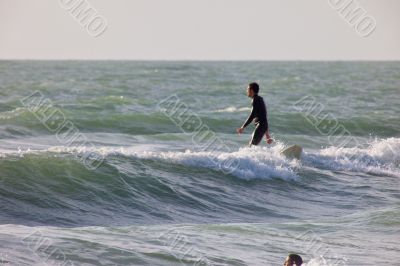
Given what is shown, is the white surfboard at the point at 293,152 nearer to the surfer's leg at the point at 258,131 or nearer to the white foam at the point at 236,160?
the white foam at the point at 236,160

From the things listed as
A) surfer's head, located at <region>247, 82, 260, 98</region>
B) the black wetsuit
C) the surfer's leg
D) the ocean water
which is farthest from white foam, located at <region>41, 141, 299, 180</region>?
surfer's head, located at <region>247, 82, 260, 98</region>

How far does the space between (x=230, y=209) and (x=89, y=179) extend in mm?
2392

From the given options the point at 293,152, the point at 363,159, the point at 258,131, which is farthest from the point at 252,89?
the point at 363,159

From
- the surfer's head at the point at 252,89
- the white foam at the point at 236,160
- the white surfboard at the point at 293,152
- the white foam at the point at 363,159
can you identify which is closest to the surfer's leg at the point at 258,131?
the surfer's head at the point at 252,89

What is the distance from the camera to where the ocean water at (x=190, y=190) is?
1091 centimetres

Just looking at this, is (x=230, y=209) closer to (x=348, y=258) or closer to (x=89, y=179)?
(x=89, y=179)

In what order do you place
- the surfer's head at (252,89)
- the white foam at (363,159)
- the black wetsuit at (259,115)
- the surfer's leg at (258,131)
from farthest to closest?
the white foam at (363,159) < the surfer's leg at (258,131) < the black wetsuit at (259,115) < the surfer's head at (252,89)

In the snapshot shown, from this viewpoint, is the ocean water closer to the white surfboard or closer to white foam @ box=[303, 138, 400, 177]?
white foam @ box=[303, 138, 400, 177]

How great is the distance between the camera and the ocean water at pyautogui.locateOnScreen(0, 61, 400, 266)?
10.9 meters

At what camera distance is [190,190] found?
52.3ft


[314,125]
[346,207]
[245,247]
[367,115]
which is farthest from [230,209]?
[367,115]

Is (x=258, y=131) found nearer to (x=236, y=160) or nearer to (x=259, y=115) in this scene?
(x=259, y=115)

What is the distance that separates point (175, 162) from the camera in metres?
17.4

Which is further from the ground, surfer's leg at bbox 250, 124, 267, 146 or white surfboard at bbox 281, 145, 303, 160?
white surfboard at bbox 281, 145, 303, 160
